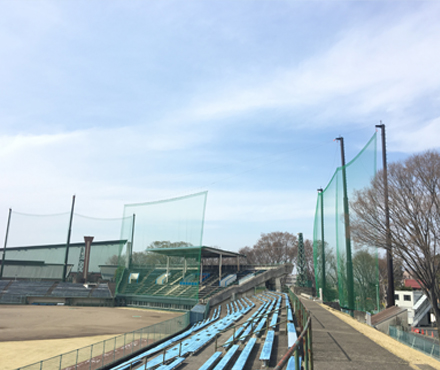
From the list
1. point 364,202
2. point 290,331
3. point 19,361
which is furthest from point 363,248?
point 19,361

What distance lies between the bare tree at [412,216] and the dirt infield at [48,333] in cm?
1838

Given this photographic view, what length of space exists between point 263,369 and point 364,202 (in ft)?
34.7

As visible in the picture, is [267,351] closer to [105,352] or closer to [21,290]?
[105,352]

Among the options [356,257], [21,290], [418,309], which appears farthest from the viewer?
[21,290]

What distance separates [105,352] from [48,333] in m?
13.2

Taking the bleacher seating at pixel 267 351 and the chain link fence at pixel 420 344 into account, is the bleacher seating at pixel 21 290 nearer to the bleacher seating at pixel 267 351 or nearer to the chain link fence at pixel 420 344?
the bleacher seating at pixel 267 351

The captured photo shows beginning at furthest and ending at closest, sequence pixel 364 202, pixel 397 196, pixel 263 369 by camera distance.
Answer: pixel 364 202 < pixel 397 196 < pixel 263 369

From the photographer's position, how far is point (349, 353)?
8.80 metres

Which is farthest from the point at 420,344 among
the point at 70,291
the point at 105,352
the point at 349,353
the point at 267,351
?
the point at 70,291

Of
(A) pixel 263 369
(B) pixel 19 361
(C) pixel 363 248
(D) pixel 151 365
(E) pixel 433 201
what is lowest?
(B) pixel 19 361

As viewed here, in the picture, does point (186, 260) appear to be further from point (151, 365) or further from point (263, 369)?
point (263, 369)

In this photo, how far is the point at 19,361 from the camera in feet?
54.7

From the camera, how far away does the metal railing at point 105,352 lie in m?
12.0

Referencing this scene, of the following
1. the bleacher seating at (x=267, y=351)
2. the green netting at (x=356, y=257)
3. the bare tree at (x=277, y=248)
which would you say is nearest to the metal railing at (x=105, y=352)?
the bleacher seating at (x=267, y=351)
